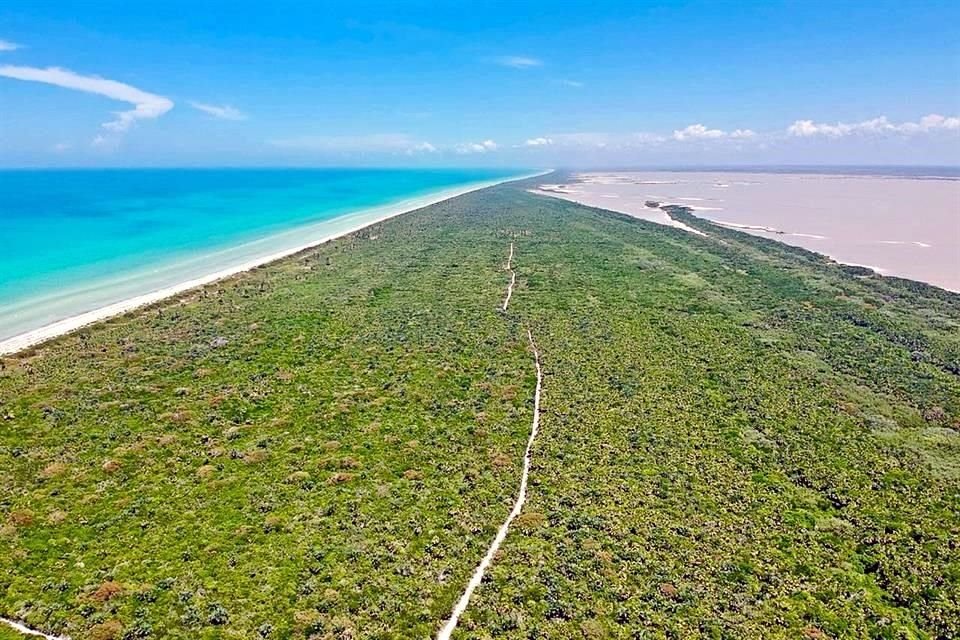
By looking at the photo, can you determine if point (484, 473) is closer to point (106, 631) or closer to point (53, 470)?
point (106, 631)

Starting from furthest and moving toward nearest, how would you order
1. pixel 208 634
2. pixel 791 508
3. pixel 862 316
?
pixel 862 316 < pixel 791 508 < pixel 208 634

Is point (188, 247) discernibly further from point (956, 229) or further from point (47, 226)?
point (956, 229)

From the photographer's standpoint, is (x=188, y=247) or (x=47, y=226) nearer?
(x=188, y=247)

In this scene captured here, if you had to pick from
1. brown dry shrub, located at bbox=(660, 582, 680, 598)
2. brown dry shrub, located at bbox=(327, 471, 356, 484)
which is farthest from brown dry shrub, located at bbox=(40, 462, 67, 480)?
brown dry shrub, located at bbox=(660, 582, 680, 598)

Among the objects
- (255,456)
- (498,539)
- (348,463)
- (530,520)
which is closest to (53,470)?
(255,456)

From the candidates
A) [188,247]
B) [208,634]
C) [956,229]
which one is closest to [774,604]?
[208,634]

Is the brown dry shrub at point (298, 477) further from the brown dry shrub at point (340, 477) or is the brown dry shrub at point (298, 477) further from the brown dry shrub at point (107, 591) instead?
the brown dry shrub at point (107, 591)
